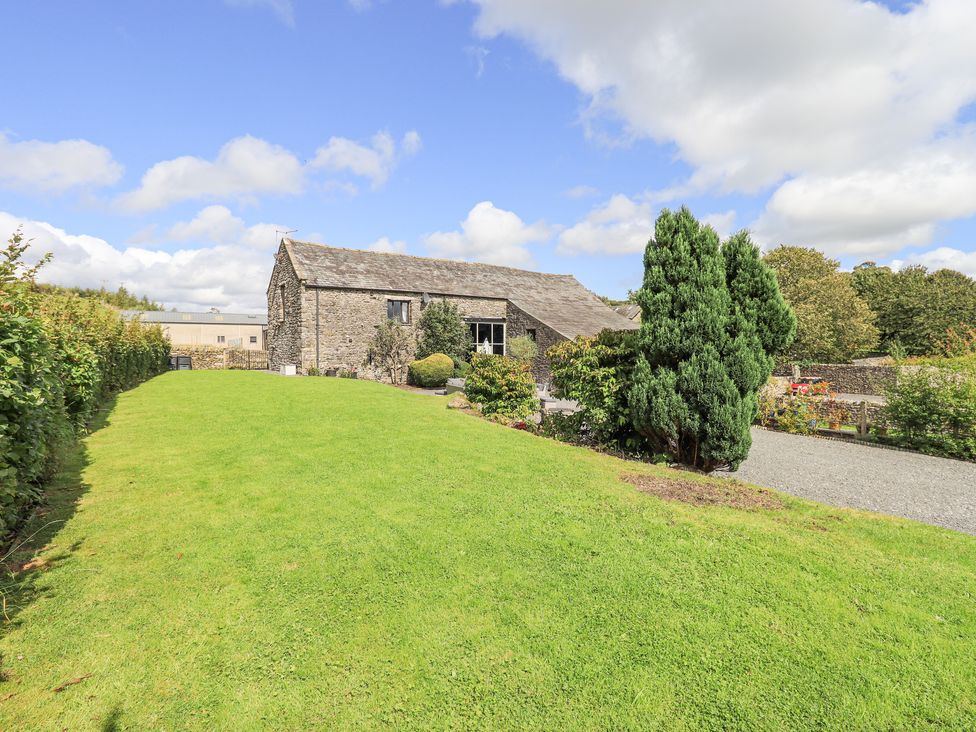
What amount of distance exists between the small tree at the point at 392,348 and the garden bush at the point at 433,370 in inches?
91.7

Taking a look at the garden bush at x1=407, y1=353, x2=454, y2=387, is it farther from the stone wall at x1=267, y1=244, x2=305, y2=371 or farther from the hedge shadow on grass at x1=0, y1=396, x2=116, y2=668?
the hedge shadow on grass at x1=0, y1=396, x2=116, y2=668

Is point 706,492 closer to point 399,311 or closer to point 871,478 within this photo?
point 871,478

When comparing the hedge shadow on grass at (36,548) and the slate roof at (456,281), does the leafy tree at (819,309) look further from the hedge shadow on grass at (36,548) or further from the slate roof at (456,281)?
the hedge shadow on grass at (36,548)

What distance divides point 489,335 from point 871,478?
23.8 m

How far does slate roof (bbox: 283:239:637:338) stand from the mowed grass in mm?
21817

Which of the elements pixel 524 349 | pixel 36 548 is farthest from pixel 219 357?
pixel 36 548

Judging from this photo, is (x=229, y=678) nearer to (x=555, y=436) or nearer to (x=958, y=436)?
(x=555, y=436)

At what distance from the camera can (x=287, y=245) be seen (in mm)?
27922

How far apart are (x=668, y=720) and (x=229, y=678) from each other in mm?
2997

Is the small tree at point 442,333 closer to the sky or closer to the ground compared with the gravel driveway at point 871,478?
closer to the sky

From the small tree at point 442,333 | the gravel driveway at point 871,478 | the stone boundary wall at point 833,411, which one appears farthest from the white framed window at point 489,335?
the gravel driveway at point 871,478

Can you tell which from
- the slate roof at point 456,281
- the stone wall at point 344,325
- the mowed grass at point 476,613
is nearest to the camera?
the mowed grass at point 476,613

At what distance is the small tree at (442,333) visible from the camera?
92.9 ft

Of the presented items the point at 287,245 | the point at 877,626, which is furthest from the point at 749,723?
the point at 287,245
